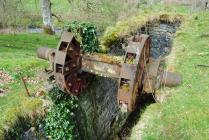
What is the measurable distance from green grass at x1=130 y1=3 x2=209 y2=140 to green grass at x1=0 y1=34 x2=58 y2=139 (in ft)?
17.0

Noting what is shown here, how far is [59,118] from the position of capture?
19031mm

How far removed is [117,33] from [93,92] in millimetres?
6446

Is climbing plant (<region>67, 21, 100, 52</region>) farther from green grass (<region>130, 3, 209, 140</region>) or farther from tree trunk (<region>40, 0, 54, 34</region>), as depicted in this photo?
tree trunk (<region>40, 0, 54, 34</region>)

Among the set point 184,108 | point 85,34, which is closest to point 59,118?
point 85,34

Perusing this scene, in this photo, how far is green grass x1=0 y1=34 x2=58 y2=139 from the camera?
18656mm

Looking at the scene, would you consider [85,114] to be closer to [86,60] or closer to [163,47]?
[86,60]

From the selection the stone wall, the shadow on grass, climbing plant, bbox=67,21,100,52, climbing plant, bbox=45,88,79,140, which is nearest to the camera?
climbing plant, bbox=45,88,79,140

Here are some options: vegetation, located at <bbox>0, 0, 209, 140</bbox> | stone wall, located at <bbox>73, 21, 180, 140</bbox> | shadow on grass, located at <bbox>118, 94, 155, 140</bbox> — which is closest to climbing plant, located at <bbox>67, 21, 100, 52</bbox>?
vegetation, located at <bbox>0, 0, 209, 140</bbox>

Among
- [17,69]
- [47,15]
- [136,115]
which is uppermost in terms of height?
[47,15]

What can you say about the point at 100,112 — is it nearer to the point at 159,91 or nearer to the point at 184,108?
the point at 159,91

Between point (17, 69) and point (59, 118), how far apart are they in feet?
16.0

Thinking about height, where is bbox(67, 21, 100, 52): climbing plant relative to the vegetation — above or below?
above

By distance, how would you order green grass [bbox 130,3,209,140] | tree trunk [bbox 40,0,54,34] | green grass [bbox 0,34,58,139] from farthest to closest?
tree trunk [bbox 40,0,54,34] → green grass [bbox 0,34,58,139] → green grass [bbox 130,3,209,140]

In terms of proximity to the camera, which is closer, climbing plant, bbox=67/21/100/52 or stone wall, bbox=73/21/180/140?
climbing plant, bbox=67/21/100/52
